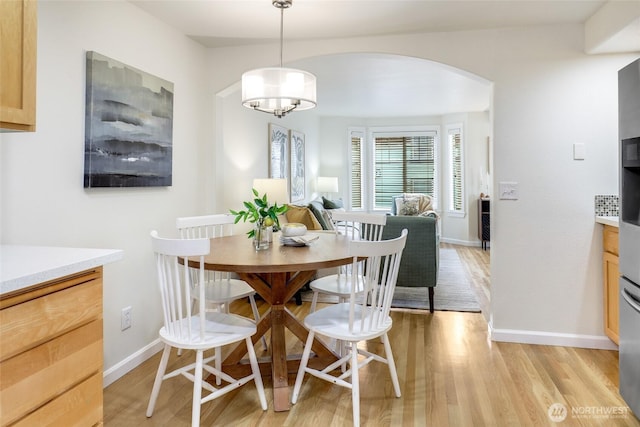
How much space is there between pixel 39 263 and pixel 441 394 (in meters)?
1.99

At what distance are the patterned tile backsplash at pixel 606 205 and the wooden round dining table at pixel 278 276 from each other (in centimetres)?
182

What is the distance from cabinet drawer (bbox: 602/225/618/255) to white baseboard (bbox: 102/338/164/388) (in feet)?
10.3

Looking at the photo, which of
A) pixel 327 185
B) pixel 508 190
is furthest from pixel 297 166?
pixel 508 190

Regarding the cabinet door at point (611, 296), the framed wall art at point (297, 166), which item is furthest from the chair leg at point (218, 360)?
the framed wall art at point (297, 166)

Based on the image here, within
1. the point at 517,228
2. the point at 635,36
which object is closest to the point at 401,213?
the point at 517,228

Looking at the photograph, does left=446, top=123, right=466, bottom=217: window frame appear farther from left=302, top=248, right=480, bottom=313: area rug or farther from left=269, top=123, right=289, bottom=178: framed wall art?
left=269, top=123, right=289, bottom=178: framed wall art

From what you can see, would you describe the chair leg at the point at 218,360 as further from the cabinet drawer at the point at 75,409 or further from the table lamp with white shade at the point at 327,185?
the table lamp with white shade at the point at 327,185

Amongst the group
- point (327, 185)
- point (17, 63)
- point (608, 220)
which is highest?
point (327, 185)

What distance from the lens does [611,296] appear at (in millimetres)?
2678

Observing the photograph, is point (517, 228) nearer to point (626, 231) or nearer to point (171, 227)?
point (626, 231)

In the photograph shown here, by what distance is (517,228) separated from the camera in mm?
2926

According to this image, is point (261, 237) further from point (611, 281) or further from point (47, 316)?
A: point (611, 281)

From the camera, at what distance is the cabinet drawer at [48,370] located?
1042 mm

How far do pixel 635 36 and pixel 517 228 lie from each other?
137 cm
